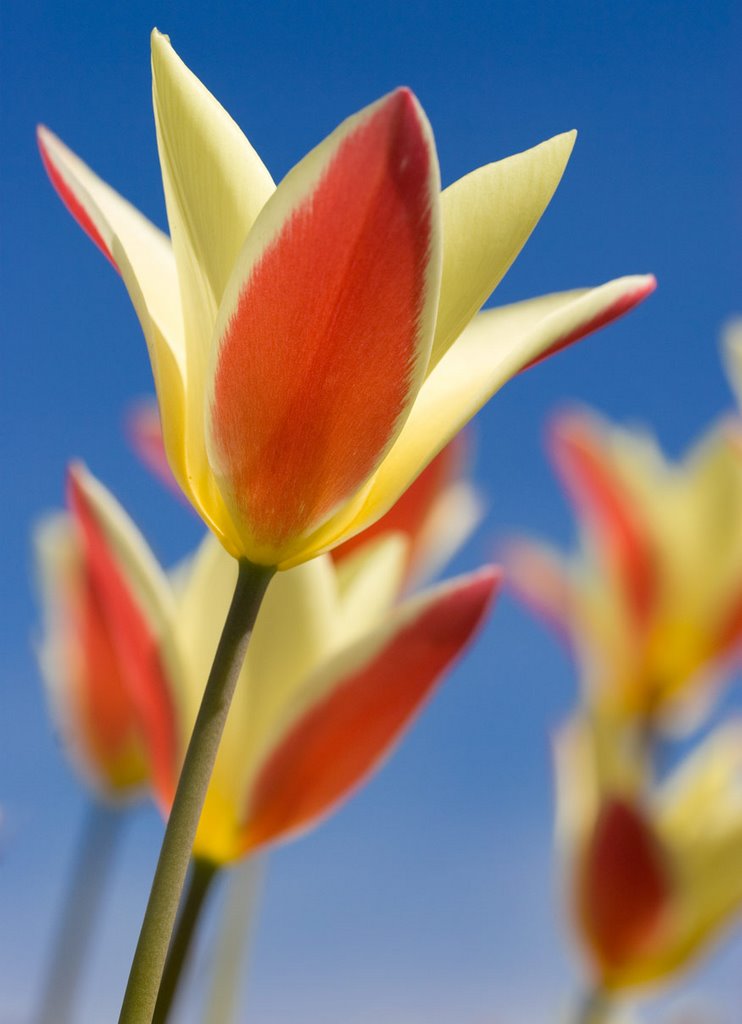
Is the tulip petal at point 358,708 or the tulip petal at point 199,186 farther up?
the tulip petal at point 199,186

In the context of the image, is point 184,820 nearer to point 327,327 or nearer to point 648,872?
point 327,327

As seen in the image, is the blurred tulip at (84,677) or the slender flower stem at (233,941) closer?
the slender flower stem at (233,941)

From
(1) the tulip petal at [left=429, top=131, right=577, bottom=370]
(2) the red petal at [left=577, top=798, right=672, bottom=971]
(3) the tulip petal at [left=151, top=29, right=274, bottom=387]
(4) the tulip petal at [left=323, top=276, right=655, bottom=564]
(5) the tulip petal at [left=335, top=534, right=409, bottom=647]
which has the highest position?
(3) the tulip petal at [left=151, top=29, right=274, bottom=387]

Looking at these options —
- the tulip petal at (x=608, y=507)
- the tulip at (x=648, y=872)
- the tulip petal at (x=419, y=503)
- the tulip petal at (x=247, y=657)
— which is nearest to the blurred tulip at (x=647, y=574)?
the tulip petal at (x=608, y=507)

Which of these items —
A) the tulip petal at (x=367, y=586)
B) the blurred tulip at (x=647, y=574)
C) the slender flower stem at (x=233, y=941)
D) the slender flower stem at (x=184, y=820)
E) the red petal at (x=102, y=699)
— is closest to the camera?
the slender flower stem at (x=184, y=820)

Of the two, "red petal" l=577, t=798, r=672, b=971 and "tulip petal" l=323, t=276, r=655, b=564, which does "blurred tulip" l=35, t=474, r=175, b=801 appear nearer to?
"red petal" l=577, t=798, r=672, b=971

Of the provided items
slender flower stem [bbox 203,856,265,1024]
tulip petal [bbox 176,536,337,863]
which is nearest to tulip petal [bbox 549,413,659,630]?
slender flower stem [bbox 203,856,265,1024]

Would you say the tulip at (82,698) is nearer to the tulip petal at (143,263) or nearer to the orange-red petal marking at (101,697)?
the orange-red petal marking at (101,697)
